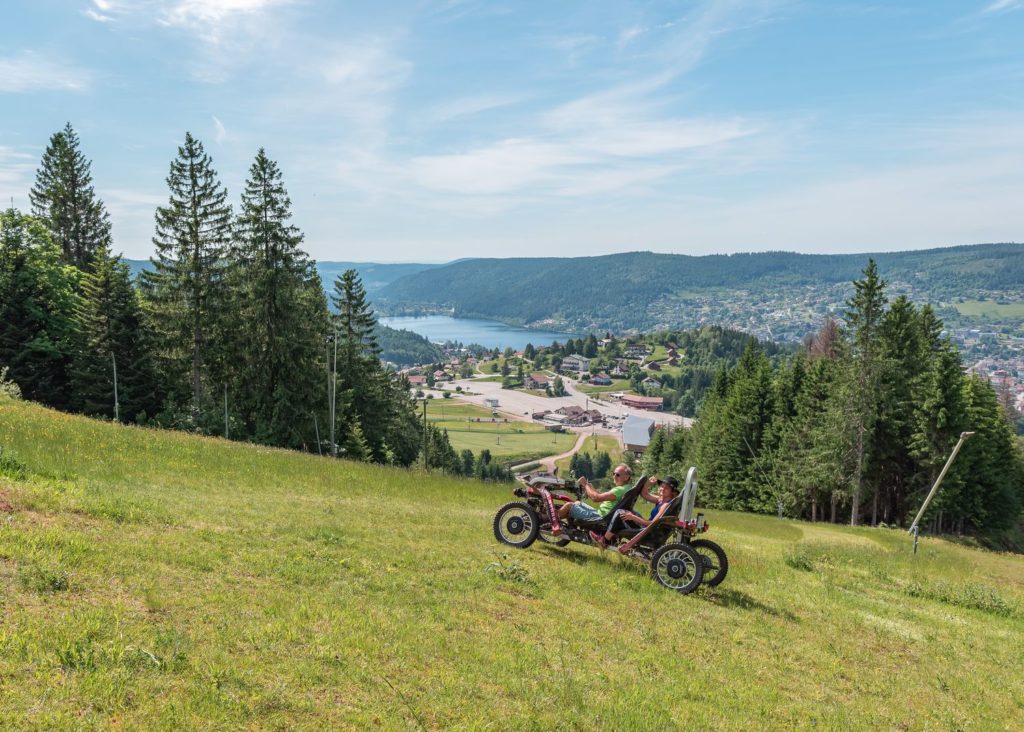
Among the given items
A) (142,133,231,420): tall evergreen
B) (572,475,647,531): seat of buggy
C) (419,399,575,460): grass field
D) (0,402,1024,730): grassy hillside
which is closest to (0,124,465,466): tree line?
(142,133,231,420): tall evergreen

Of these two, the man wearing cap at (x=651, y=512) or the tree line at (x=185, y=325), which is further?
the tree line at (x=185, y=325)

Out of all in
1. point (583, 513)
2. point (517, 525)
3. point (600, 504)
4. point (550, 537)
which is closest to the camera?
point (583, 513)

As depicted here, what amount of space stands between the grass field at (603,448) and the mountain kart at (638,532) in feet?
408

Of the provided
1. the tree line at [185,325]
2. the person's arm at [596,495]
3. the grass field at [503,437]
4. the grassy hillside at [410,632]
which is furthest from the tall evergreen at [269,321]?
the grass field at [503,437]

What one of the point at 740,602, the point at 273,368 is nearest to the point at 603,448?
the point at 273,368

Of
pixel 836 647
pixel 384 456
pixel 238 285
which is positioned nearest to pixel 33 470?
pixel 836 647

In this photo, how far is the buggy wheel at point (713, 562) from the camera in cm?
1084

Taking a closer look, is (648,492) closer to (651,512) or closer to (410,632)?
(651,512)

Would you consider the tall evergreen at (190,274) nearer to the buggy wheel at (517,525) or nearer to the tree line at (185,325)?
the tree line at (185,325)

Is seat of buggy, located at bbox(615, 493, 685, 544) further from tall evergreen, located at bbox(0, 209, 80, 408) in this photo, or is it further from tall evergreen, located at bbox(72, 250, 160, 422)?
tall evergreen, located at bbox(0, 209, 80, 408)

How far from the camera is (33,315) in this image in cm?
3831

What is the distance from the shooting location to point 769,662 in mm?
8117

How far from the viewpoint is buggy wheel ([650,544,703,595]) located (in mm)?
10508

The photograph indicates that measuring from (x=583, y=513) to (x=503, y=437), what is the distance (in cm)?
15672
